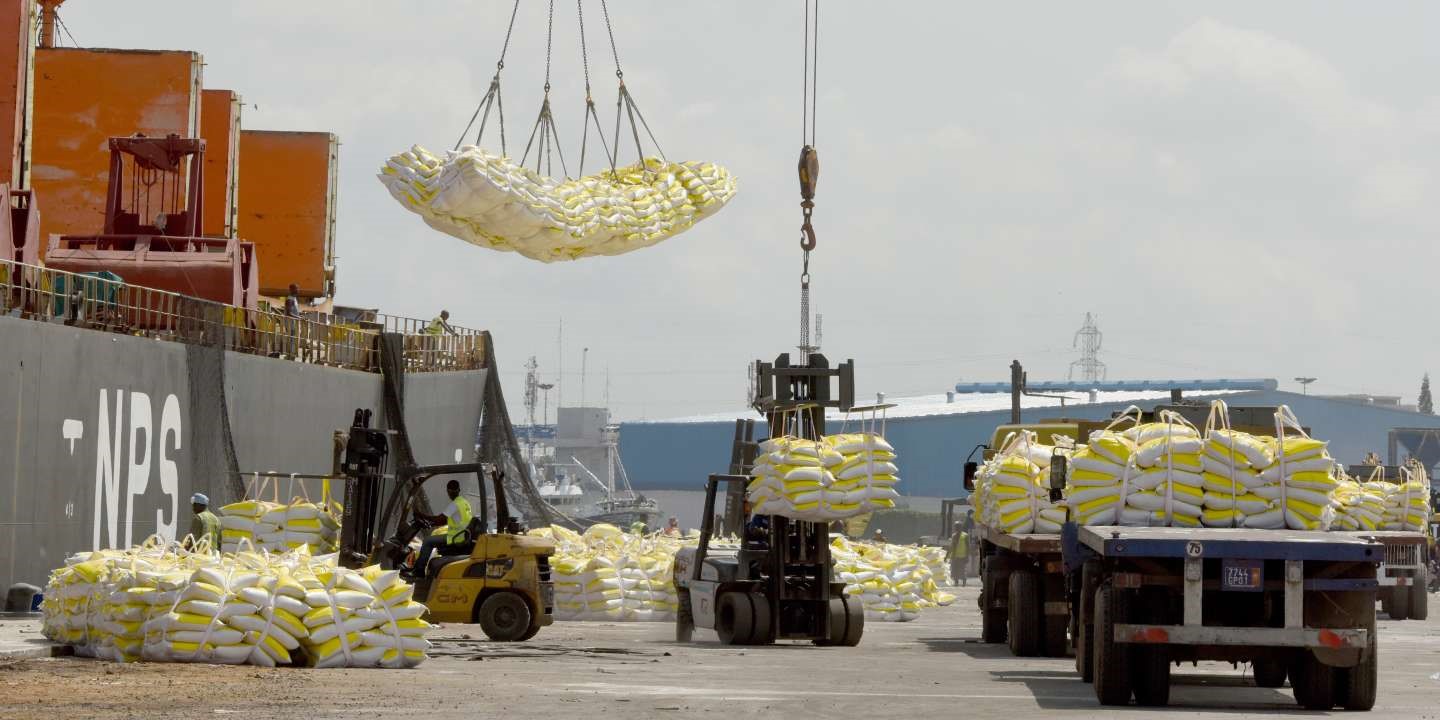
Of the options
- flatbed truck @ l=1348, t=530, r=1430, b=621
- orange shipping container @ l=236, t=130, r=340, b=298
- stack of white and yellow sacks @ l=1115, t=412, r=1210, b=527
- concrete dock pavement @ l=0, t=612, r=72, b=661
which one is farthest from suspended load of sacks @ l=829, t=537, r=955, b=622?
orange shipping container @ l=236, t=130, r=340, b=298

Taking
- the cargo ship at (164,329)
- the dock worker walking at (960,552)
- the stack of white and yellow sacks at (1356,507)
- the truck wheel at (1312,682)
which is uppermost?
the cargo ship at (164,329)

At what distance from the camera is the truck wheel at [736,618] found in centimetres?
2102

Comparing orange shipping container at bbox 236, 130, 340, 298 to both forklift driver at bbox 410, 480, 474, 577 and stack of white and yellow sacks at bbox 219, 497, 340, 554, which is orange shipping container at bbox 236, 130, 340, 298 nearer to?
stack of white and yellow sacks at bbox 219, 497, 340, 554

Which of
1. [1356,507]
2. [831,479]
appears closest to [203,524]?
[831,479]

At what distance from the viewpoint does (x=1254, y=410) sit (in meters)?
22.7

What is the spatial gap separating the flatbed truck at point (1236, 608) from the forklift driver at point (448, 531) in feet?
27.8

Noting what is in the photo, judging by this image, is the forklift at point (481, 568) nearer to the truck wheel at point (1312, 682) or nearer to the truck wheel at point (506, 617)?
the truck wheel at point (506, 617)

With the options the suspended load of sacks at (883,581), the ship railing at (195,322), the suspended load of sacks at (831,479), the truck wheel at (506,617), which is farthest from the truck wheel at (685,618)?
the ship railing at (195,322)

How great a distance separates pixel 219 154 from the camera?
2000 inches

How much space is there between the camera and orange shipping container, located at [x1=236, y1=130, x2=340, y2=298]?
178ft

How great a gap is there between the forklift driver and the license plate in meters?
9.33

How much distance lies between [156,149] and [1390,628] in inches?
985

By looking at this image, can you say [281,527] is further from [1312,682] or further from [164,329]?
[1312,682]

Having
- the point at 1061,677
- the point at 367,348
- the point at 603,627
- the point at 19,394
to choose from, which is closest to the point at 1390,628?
the point at 603,627
